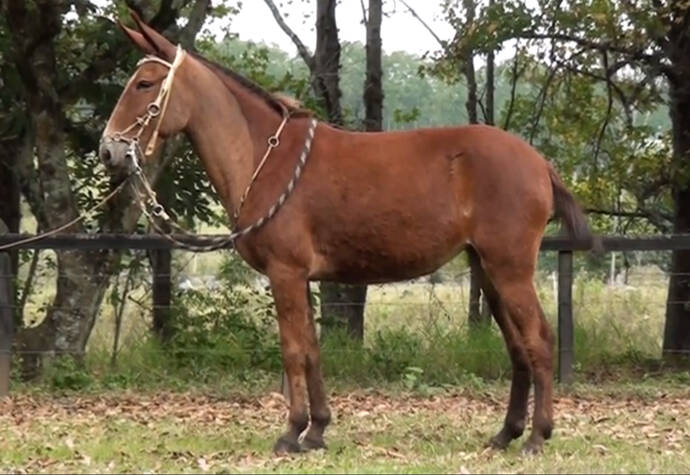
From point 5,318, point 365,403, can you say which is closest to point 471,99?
point 365,403

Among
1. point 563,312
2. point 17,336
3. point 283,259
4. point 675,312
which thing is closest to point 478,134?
point 283,259

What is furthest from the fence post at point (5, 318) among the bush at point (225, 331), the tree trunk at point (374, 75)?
the tree trunk at point (374, 75)

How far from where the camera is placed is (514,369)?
7.80 m

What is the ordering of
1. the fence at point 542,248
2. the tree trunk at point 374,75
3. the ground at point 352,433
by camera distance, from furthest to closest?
1. the tree trunk at point 374,75
2. the fence at point 542,248
3. the ground at point 352,433

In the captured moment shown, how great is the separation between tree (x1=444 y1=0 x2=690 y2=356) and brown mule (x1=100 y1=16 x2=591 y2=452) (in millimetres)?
5690

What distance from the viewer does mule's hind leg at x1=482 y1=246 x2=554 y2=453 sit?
7305 millimetres

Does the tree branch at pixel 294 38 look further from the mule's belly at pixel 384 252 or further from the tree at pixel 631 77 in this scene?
the mule's belly at pixel 384 252

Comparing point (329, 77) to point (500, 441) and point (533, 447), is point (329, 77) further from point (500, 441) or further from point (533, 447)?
point (533, 447)

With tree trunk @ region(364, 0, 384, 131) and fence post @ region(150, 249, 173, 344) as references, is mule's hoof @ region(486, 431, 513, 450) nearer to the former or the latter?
fence post @ region(150, 249, 173, 344)

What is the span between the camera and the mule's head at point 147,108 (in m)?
7.17

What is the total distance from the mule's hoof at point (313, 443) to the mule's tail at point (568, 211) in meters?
2.07

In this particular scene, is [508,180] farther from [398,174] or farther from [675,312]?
[675,312]

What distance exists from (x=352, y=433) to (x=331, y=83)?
7.26 metres

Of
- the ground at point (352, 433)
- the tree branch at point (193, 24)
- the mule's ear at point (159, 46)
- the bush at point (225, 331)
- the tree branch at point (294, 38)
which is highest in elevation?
the tree branch at point (294, 38)
